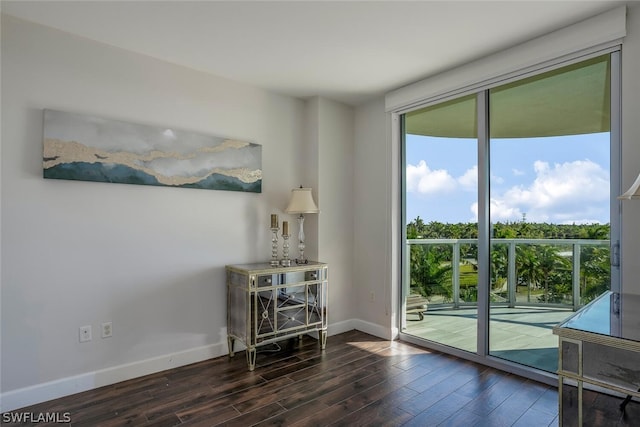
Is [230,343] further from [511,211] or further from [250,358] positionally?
[511,211]

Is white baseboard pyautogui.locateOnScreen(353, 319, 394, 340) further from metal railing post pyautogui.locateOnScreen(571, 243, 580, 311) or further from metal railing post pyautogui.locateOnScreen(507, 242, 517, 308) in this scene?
metal railing post pyautogui.locateOnScreen(571, 243, 580, 311)

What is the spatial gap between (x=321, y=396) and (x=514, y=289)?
1.74m

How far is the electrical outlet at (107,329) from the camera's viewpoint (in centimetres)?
261

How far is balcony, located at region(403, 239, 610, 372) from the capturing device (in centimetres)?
254

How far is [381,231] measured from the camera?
3766mm

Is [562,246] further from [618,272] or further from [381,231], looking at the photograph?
[381,231]

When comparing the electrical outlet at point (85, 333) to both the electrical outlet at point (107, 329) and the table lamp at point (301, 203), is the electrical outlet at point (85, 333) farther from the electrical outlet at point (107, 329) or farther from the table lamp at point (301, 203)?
the table lamp at point (301, 203)

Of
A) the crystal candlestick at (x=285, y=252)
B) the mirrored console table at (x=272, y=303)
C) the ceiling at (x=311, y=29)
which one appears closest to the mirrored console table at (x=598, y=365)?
the ceiling at (x=311, y=29)

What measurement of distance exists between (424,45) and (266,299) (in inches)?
93.1

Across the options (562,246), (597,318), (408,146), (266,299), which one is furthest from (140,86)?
(562,246)

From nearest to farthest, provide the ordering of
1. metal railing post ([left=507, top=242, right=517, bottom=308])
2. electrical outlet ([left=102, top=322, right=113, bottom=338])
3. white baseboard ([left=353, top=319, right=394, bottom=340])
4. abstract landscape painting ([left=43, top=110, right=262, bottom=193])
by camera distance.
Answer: abstract landscape painting ([left=43, top=110, right=262, bottom=193]) → electrical outlet ([left=102, top=322, right=113, bottom=338]) → metal railing post ([left=507, top=242, right=517, bottom=308]) → white baseboard ([left=353, top=319, right=394, bottom=340])

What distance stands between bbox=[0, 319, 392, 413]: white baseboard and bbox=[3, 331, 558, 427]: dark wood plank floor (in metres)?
0.06

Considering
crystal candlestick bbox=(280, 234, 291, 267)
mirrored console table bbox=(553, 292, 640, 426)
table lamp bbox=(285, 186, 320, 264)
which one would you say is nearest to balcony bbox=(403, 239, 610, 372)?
mirrored console table bbox=(553, 292, 640, 426)

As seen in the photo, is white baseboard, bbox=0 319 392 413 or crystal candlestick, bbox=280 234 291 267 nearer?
white baseboard, bbox=0 319 392 413
